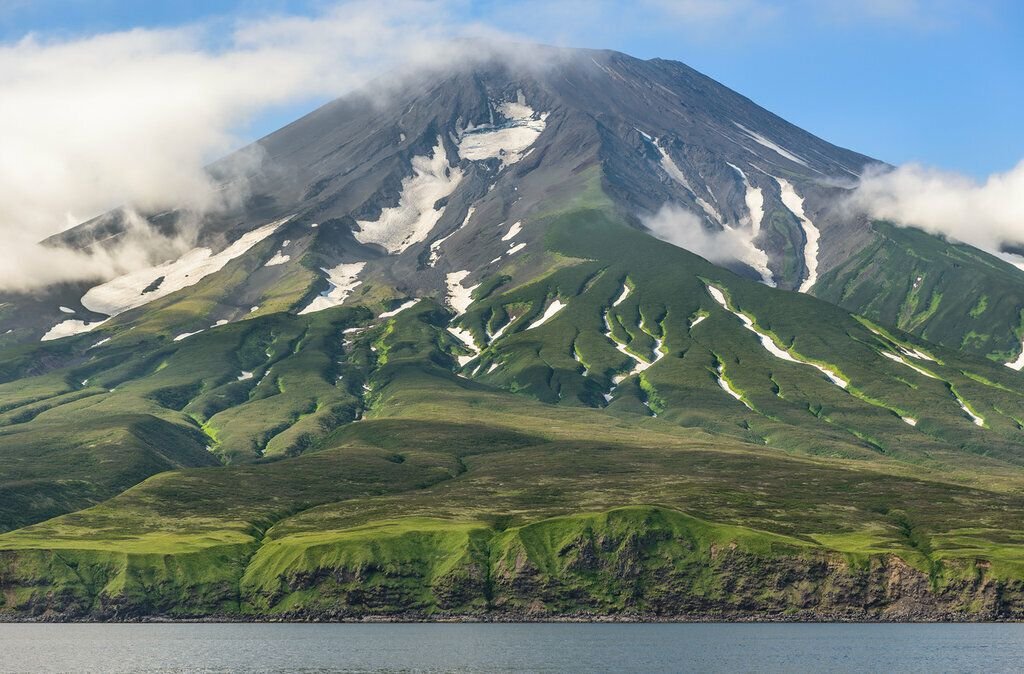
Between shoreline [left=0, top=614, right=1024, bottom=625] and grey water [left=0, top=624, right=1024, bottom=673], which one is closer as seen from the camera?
grey water [left=0, top=624, right=1024, bottom=673]

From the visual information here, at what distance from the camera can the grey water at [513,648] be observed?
126312mm

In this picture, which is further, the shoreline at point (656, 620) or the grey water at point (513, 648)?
the shoreline at point (656, 620)

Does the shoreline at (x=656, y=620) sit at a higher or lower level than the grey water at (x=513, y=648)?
lower

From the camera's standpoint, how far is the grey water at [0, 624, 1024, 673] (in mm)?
126312

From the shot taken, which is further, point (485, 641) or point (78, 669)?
point (485, 641)

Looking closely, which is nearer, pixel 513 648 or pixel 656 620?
pixel 513 648

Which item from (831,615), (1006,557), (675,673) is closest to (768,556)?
(831,615)

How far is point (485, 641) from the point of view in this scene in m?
158

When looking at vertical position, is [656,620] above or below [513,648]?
below

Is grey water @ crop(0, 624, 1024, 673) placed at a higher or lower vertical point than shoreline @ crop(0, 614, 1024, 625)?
higher

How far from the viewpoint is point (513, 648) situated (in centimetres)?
A: 14788

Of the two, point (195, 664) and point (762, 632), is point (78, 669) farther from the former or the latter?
point (762, 632)

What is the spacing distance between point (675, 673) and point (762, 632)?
184 feet

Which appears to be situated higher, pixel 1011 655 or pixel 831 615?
pixel 1011 655
